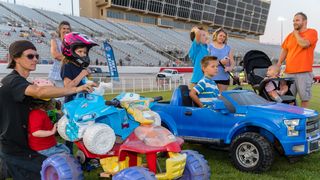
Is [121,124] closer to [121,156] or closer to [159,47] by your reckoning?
[121,156]

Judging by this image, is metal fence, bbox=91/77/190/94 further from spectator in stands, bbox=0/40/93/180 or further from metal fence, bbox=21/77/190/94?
spectator in stands, bbox=0/40/93/180

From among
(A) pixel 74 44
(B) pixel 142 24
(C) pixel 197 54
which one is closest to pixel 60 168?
(A) pixel 74 44

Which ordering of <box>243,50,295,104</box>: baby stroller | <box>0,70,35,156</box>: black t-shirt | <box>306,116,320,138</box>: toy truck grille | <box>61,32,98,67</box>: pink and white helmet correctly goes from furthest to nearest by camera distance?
<box>243,50,295,104</box>: baby stroller < <box>306,116,320,138</box>: toy truck grille < <box>61,32,98,67</box>: pink and white helmet < <box>0,70,35,156</box>: black t-shirt

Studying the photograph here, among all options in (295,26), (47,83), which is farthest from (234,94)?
(47,83)

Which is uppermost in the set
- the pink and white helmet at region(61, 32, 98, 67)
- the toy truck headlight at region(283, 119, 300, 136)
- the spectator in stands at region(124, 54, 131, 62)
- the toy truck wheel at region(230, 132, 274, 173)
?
the pink and white helmet at region(61, 32, 98, 67)

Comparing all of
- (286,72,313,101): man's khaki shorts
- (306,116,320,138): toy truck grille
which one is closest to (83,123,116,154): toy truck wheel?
(306,116,320,138): toy truck grille

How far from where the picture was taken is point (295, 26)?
22.1 ft

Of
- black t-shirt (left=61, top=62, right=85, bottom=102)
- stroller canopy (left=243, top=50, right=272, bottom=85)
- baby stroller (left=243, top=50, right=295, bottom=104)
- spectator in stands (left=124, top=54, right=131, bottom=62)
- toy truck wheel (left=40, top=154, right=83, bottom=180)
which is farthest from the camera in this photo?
spectator in stands (left=124, top=54, right=131, bottom=62)

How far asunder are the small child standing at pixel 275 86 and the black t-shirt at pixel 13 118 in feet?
14.2

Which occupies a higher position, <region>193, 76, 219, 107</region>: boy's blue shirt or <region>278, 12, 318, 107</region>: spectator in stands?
<region>278, 12, 318, 107</region>: spectator in stands

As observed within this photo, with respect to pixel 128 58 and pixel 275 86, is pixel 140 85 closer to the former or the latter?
pixel 275 86

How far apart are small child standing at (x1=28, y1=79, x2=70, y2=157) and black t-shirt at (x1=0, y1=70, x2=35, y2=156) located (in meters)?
0.06

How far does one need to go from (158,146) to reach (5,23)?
44021mm

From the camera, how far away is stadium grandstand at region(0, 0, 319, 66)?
139 ft
